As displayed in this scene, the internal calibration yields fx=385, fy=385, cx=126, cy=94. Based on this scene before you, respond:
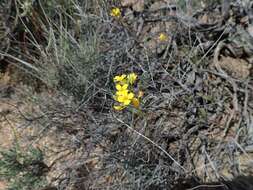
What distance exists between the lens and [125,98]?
150cm

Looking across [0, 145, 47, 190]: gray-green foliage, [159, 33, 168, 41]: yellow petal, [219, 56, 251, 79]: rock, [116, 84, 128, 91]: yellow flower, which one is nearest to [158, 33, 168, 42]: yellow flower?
[159, 33, 168, 41]: yellow petal

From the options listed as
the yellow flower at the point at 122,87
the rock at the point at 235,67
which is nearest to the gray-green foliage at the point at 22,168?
the yellow flower at the point at 122,87

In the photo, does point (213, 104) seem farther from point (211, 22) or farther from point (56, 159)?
point (56, 159)

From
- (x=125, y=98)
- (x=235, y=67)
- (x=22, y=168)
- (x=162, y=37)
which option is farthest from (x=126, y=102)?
(x=235, y=67)

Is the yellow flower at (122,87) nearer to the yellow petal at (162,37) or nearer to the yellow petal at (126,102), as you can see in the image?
the yellow petal at (126,102)

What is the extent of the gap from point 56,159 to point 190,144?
2.11 feet

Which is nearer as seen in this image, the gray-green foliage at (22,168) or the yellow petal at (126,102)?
the yellow petal at (126,102)

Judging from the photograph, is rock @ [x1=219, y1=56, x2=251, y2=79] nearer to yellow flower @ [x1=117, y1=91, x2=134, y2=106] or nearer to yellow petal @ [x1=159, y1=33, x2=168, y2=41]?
yellow petal @ [x1=159, y1=33, x2=168, y2=41]

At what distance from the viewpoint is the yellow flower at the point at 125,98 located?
1488 millimetres

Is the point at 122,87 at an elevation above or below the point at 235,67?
above

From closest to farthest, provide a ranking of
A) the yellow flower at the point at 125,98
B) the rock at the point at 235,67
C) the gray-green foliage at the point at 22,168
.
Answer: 1. the yellow flower at the point at 125,98
2. the gray-green foliage at the point at 22,168
3. the rock at the point at 235,67

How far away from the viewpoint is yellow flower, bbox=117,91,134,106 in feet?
4.88

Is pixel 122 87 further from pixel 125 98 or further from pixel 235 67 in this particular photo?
pixel 235 67

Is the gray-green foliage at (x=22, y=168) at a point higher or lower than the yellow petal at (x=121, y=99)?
lower
